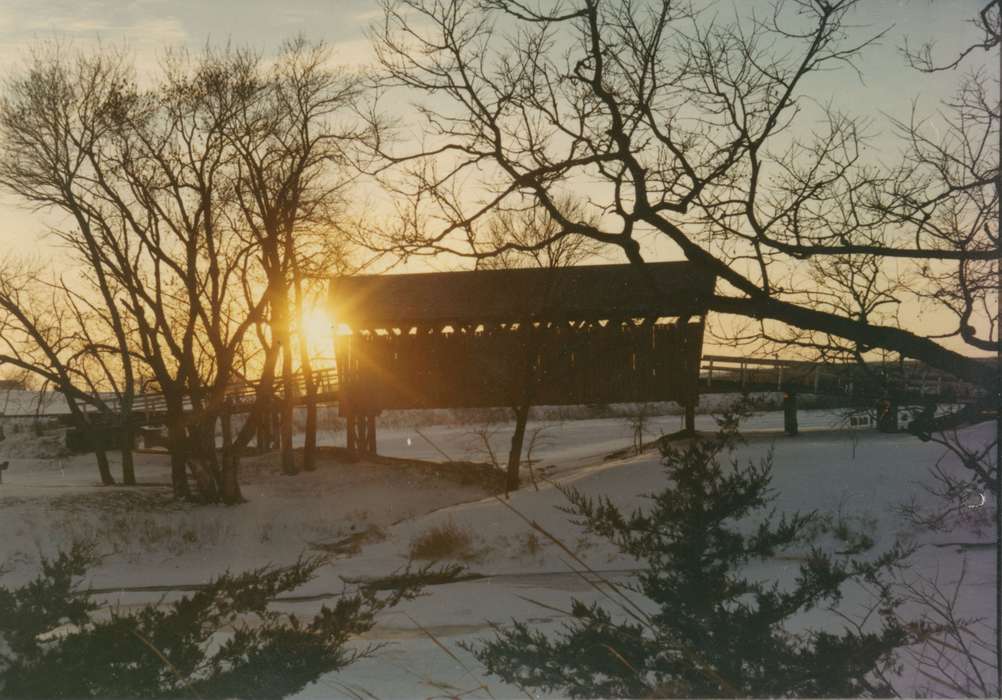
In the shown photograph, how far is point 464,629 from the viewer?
40.2ft

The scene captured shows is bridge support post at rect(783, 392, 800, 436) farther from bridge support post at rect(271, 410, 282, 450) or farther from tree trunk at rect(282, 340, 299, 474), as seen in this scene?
bridge support post at rect(271, 410, 282, 450)

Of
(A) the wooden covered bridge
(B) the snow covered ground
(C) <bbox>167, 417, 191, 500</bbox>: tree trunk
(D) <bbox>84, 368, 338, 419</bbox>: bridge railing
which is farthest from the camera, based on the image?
(D) <bbox>84, 368, 338, 419</bbox>: bridge railing

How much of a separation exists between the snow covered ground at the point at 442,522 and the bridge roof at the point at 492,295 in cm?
263

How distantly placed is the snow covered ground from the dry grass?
0.22m

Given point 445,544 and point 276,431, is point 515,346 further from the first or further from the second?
point 276,431

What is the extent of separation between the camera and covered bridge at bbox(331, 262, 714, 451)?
18219mm

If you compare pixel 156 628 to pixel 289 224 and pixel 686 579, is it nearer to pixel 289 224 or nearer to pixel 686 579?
pixel 686 579

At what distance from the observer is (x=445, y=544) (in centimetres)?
1688

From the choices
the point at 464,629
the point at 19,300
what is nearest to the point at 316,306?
the point at 19,300

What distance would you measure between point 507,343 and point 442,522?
379cm

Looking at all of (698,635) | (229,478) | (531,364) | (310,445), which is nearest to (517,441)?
(531,364)

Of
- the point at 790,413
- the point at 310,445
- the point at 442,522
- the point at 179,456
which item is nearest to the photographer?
the point at 442,522

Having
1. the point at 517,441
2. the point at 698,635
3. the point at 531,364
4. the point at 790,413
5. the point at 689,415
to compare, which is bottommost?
the point at 698,635

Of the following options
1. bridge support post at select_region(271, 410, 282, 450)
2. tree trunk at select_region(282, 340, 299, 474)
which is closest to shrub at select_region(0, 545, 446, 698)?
tree trunk at select_region(282, 340, 299, 474)
